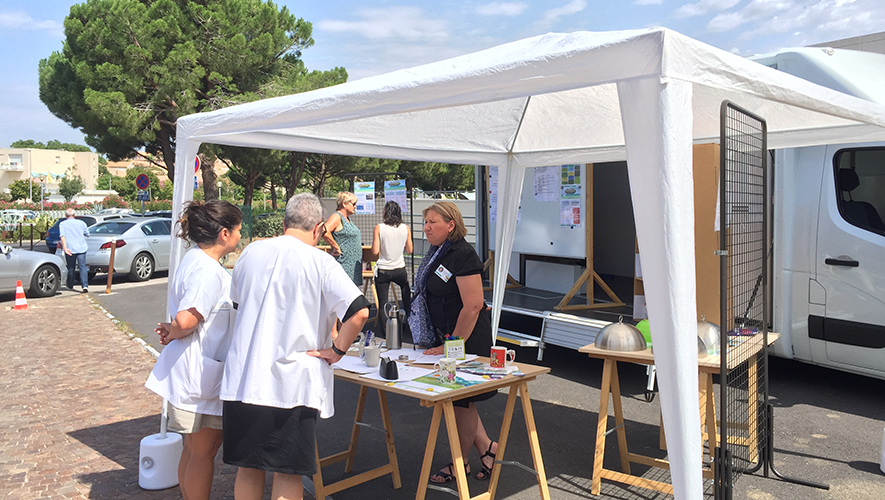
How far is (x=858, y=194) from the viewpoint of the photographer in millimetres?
5312

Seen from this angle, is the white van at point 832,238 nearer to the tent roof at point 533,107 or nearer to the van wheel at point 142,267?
the tent roof at point 533,107

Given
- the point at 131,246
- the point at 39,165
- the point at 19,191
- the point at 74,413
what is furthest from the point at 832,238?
the point at 39,165

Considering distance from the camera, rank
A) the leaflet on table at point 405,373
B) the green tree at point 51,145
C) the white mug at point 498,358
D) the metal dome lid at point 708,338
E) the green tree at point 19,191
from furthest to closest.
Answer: the green tree at point 51,145 < the green tree at point 19,191 < the metal dome lid at point 708,338 < the white mug at point 498,358 < the leaflet on table at point 405,373

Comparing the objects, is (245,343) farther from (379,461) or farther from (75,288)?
(75,288)

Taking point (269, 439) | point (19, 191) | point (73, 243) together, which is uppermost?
point (19, 191)

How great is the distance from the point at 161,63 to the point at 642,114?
2221cm

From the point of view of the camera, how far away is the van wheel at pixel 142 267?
48.5 ft

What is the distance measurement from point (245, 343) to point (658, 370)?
1.74m

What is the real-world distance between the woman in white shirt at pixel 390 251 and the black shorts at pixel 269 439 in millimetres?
5046

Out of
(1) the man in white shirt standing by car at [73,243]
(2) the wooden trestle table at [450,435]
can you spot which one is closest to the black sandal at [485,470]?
(2) the wooden trestle table at [450,435]

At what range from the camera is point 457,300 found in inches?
155

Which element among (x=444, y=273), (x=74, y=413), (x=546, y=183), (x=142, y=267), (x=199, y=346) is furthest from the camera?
(x=142, y=267)

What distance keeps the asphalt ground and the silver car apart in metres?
7.06

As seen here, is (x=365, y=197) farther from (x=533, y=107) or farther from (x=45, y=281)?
(x=45, y=281)
